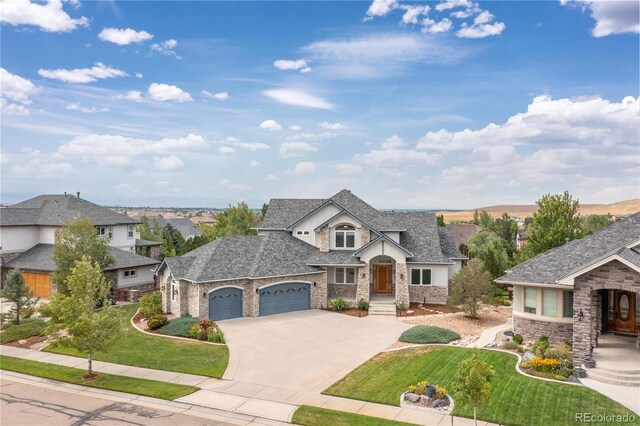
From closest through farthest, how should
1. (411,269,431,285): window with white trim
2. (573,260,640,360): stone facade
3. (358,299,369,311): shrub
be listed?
(573,260,640,360): stone facade, (358,299,369,311): shrub, (411,269,431,285): window with white trim

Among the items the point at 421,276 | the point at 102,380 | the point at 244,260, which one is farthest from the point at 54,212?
the point at 421,276

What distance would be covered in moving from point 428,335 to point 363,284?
8477 millimetres

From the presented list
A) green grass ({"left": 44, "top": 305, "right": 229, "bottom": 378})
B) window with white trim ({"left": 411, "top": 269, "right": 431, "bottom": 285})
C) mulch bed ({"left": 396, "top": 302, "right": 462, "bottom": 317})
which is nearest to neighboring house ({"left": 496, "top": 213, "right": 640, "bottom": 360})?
mulch bed ({"left": 396, "top": 302, "right": 462, "bottom": 317})

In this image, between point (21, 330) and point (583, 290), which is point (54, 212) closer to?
point (21, 330)

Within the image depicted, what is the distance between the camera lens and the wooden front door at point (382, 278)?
107ft

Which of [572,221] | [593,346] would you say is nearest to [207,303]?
[593,346]

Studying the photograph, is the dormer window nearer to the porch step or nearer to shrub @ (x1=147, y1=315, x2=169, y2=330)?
shrub @ (x1=147, y1=315, x2=169, y2=330)

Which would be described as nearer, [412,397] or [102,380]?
[412,397]

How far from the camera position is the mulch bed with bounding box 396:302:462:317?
2817cm

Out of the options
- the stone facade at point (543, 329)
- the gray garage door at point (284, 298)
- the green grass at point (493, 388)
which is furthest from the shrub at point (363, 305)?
the stone facade at point (543, 329)

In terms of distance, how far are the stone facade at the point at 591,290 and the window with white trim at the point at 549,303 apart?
8.49ft

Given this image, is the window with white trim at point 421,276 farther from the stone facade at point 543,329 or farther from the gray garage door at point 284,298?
the stone facade at point 543,329

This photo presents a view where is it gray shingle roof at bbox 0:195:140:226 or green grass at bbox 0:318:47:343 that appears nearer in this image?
green grass at bbox 0:318:47:343

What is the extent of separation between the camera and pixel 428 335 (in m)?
21.8
